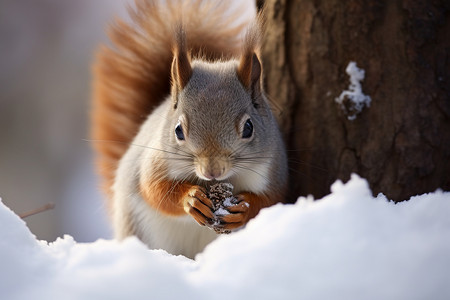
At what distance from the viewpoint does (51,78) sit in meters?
3.88

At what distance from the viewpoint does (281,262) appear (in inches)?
30.3

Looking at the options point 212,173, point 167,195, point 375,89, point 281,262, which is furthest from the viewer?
point 375,89

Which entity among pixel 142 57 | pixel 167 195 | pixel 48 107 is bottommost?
pixel 48 107

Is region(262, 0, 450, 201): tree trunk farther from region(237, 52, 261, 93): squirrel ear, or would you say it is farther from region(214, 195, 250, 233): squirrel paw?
region(214, 195, 250, 233): squirrel paw

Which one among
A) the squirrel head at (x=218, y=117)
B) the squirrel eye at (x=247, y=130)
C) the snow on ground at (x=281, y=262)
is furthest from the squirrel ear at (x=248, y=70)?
the snow on ground at (x=281, y=262)

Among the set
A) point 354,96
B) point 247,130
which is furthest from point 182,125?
point 354,96

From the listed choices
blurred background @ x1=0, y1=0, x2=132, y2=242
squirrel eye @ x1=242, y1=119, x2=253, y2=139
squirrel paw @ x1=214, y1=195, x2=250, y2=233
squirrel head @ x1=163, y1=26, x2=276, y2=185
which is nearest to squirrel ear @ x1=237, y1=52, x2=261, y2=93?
squirrel head @ x1=163, y1=26, x2=276, y2=185

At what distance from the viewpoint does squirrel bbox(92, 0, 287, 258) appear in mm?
1341

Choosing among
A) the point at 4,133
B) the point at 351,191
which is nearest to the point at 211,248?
the point at 351,191

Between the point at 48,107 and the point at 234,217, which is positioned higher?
the point at 234,217

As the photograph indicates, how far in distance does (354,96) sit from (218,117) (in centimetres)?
55

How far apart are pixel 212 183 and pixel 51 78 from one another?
2.79m

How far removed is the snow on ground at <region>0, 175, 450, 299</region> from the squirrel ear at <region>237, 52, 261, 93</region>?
64 centimetres

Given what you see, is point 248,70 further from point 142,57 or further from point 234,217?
point 142,57
